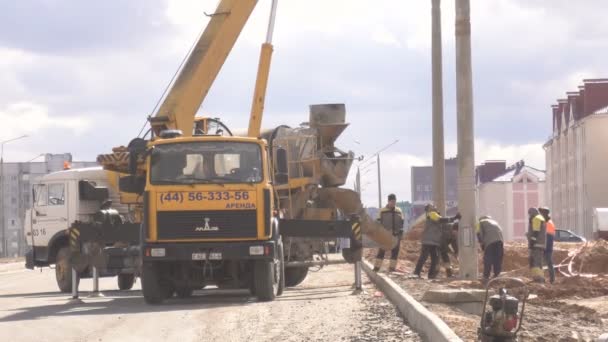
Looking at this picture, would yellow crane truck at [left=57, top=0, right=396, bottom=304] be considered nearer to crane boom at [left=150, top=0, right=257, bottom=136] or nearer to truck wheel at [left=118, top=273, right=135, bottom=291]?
crane boom at [left=150, top=0, right=257, bottom=136]

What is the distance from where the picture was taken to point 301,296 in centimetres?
2145

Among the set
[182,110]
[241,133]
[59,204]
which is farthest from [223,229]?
[59,204]

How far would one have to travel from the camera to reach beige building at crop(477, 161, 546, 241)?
131 meters

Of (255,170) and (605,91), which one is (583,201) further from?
(255,170)

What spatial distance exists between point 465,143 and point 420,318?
11.1 metres

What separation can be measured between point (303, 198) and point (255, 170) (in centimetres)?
531

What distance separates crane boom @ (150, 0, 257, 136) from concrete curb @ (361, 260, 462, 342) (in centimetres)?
535

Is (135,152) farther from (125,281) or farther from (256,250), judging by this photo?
(125,281)

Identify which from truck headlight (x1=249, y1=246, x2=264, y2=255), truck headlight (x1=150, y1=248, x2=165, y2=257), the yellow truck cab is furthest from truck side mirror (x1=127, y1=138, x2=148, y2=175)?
truck headlight (x1=249, y1=246, x2=264, y2=255)

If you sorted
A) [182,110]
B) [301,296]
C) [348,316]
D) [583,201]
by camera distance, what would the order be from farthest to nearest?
[583,201] < [182,110] < [301,296] < [348,316]

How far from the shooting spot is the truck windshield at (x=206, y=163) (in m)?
19.3

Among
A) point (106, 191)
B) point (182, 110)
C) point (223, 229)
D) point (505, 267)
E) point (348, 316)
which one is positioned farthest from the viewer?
point (505, 267)

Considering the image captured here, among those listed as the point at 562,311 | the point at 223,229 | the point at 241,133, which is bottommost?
the point at 562,311

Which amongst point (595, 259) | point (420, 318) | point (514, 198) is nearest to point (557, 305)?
point (420, 318)
